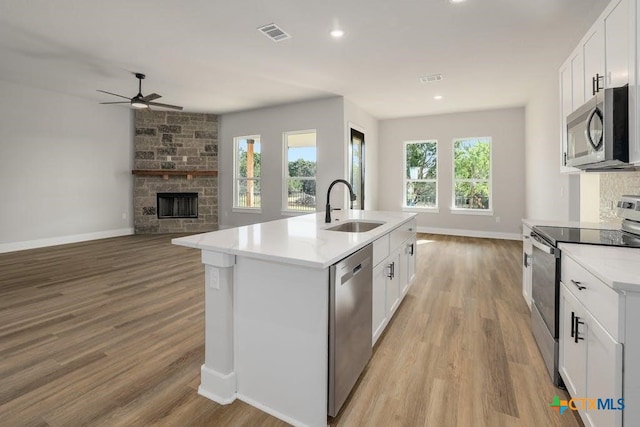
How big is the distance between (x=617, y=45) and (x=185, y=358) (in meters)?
3.33

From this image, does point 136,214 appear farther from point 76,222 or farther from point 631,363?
point 631,363

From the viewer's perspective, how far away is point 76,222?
247 inches

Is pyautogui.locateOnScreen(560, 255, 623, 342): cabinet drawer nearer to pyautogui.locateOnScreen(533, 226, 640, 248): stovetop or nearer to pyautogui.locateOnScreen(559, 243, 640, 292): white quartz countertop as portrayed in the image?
pyautogui.locateOnScreen(559, 243, 640, 292): white quartz countertop

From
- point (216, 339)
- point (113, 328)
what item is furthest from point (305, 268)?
point (113, 328)

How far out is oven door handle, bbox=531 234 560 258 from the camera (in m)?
1.76

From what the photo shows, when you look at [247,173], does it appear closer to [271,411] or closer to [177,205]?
[177,205]

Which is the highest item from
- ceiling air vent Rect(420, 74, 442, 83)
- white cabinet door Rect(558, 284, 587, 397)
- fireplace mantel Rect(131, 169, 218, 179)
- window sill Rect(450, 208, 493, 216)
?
ceiling air vent Rect(420, 74, 442, 83)

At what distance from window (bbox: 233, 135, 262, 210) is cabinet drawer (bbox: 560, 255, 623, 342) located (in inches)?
251

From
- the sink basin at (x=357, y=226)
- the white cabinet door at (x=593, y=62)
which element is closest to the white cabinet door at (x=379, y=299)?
the sink basin at (x=357, y=226)

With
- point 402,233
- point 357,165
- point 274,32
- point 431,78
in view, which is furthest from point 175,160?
point 402,233

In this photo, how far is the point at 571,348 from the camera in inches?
61.9

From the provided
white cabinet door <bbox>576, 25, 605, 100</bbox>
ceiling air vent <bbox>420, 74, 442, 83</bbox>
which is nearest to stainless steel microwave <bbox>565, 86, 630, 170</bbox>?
white cabinet door <bbox>576, 25, 605, 100</bbox>

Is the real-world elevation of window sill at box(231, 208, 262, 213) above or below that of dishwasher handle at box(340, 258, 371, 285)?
above

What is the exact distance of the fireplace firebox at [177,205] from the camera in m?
7.46
